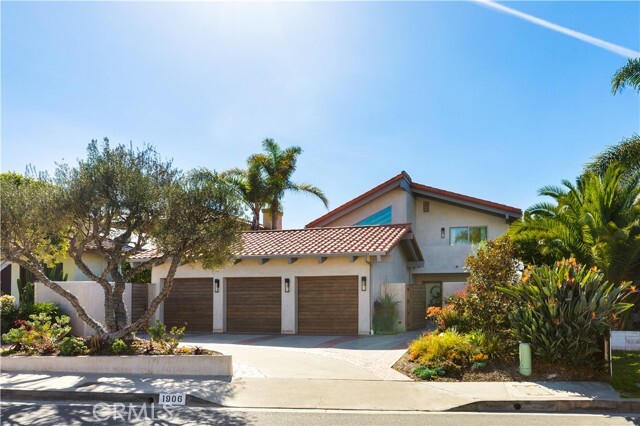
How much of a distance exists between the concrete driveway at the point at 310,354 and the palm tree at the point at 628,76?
412 inches

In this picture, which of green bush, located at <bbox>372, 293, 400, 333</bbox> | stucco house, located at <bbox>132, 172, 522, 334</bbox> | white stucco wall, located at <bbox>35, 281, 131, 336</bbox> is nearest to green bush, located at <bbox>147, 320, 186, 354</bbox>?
stucco house, located at <bbox>132, 172, 522, 334</bbox>

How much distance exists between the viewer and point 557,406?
30.2 feet

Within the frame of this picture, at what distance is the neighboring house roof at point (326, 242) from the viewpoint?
62.5 feet

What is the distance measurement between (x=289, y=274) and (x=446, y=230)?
1084 centimetres

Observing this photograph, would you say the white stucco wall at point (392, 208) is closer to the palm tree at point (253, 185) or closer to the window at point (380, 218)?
the window at point (380, 218)

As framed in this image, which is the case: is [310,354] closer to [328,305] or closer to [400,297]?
[328,305]

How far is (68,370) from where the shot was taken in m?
12.1

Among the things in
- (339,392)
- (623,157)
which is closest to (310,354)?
Result: (339,392)

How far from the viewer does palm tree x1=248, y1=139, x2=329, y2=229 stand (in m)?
33.3

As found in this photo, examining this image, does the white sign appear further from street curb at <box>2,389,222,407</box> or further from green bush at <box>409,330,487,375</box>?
green bush at <box>409,330,487,375</box>

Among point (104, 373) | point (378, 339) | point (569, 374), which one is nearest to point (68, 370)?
point (104, 373)

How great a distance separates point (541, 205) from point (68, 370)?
1687 centimetres

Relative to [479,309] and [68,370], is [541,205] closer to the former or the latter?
[479,309]

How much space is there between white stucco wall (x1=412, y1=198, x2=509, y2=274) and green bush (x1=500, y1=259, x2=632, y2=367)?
15037 millimetres
